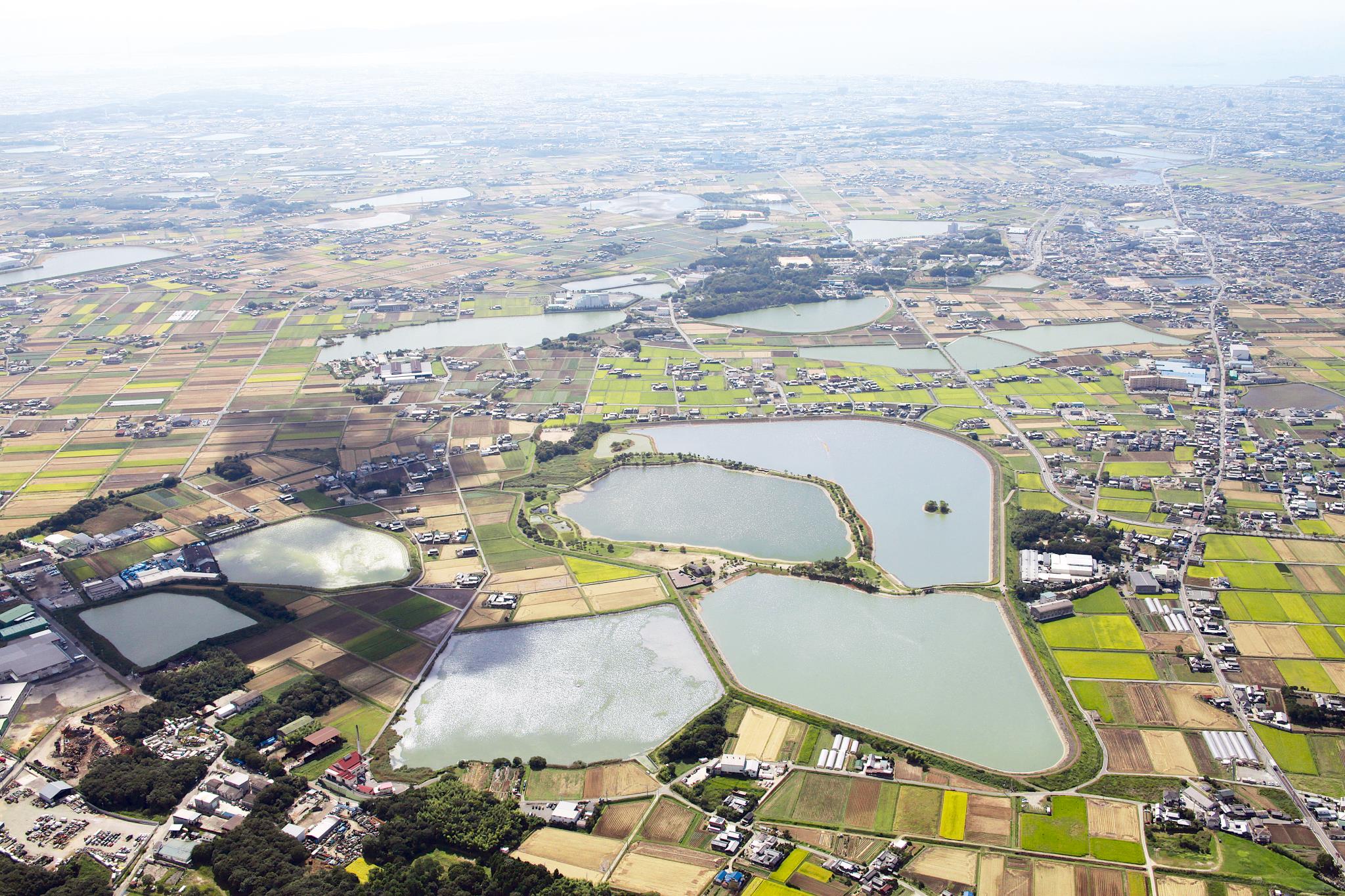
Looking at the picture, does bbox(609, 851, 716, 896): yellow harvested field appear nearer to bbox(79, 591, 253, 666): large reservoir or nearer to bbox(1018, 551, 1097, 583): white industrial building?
bbox(79, 591, 253, 666): large reservoir

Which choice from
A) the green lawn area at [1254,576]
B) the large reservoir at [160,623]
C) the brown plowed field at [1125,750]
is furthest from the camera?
the green lawn area at [1254,576]

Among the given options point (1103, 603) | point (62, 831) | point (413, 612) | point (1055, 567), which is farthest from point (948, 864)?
point (62, 831)

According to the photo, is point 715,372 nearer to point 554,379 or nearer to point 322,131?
point 554,379

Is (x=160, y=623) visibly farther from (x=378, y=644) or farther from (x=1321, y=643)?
(x=1321, y=643)

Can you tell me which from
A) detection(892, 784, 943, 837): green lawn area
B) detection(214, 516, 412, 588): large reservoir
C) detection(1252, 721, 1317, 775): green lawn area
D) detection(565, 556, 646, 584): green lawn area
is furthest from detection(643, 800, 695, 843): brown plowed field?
detection(1252, 721, 1317, 775): green lawn area

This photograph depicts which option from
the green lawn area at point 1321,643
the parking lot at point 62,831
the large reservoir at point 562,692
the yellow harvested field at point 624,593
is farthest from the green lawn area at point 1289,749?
the parking lot at point 62,831

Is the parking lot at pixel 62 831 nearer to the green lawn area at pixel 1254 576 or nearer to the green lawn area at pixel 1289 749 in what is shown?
the green lawn area at pixel 1289 749
